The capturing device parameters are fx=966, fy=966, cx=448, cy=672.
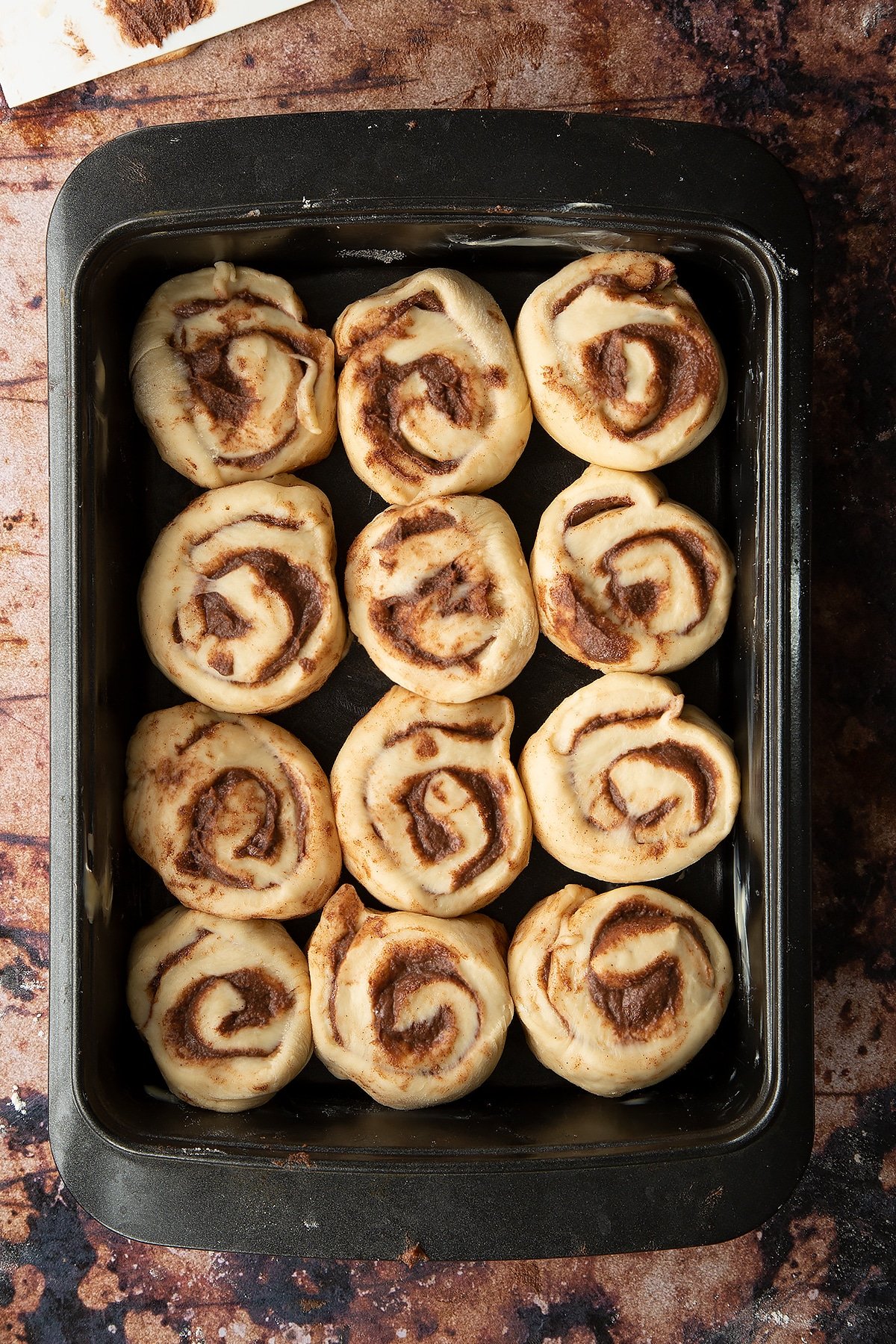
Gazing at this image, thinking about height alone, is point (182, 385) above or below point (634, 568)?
above

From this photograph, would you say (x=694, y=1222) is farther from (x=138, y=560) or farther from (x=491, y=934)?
(x=138, y=560)

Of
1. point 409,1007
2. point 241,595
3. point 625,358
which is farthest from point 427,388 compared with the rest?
point 409,1007

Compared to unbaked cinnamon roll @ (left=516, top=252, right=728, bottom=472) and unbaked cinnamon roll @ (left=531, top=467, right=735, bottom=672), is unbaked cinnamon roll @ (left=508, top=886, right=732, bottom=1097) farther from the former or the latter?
unbaked cinnamon roll @ (left=516, top=252, right=728, bottom=472)

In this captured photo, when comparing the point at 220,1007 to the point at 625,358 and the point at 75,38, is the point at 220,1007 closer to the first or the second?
the point at 625,358

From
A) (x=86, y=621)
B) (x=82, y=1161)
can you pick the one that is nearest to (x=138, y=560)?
(x=86, y=621)

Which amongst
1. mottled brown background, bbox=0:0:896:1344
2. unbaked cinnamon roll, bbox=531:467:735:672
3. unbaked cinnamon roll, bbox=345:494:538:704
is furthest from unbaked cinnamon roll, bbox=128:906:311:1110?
unbaked cinnamon roll, bbox=531:467:735:672
